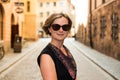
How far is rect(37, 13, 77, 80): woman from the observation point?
2855 millimetres

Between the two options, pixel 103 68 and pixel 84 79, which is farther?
pixel 103 68

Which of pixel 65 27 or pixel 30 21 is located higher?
pixel 30 21

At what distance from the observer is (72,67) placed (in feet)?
10.4

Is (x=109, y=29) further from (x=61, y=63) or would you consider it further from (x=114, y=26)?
(x=61, y=63)

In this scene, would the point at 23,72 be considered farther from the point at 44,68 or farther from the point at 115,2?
the point at 44,68

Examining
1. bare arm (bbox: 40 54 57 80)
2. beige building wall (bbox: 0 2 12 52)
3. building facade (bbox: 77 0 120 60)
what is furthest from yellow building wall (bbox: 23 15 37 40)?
bare arm (bbox: 40 54 57 80)

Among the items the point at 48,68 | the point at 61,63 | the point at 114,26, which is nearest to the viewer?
the point at 48,68

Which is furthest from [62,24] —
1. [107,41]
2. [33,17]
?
[33,17]

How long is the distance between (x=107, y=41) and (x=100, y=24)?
3.89 m

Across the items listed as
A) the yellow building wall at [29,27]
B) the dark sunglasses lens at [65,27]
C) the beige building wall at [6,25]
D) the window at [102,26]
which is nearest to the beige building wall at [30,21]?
the yellow building wall at [29,27]

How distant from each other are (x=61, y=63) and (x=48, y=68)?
0.20 m

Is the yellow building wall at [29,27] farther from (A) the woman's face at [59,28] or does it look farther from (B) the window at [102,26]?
(A) the woman's face at [59,28]

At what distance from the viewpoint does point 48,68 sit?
283 centimetres

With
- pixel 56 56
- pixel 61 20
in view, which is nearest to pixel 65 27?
pixel 61 20
